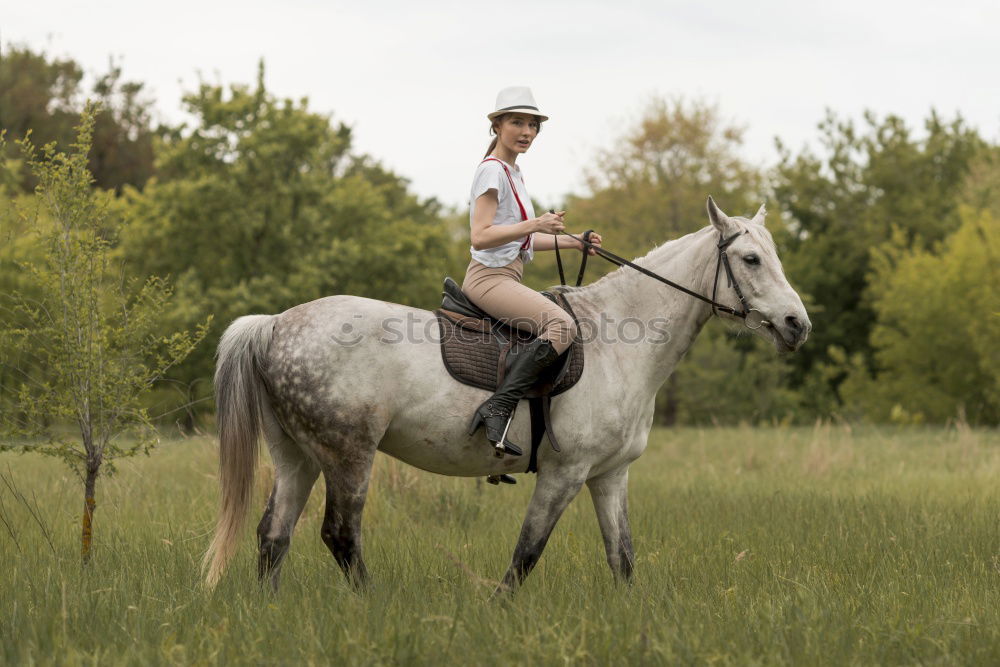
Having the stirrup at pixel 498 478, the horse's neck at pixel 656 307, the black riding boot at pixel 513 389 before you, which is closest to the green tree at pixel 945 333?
the horse's neck at pixel 656 307

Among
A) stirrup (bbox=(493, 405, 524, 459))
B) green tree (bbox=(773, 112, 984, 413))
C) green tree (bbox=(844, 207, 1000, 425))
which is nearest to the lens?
stirrup (bbox=(493, 405, 524, 459))

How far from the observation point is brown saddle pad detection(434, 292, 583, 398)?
541cm

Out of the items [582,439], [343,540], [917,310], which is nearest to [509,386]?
[582,439]

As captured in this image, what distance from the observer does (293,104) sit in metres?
28.1

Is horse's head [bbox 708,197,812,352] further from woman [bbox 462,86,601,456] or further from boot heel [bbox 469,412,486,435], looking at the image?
boot heel [bbox 469,412,486,435]

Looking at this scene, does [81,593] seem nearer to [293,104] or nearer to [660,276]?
Answer: [660,276]

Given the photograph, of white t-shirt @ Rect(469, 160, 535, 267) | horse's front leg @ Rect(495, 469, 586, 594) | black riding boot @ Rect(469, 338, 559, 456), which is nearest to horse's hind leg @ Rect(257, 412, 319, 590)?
black riding boot @ Rect(469, 338, 559, 456)

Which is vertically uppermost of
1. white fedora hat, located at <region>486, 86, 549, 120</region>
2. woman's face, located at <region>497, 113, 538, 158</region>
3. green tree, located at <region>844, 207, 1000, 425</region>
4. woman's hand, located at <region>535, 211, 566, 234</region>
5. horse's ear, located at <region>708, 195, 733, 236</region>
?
white fedora hat, located at <region>486, 86, 549, 120</region>

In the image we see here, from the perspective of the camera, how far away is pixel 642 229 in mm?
31406

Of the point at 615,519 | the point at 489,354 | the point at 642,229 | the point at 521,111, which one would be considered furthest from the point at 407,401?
the point at 642,229

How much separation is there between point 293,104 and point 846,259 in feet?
82.8
